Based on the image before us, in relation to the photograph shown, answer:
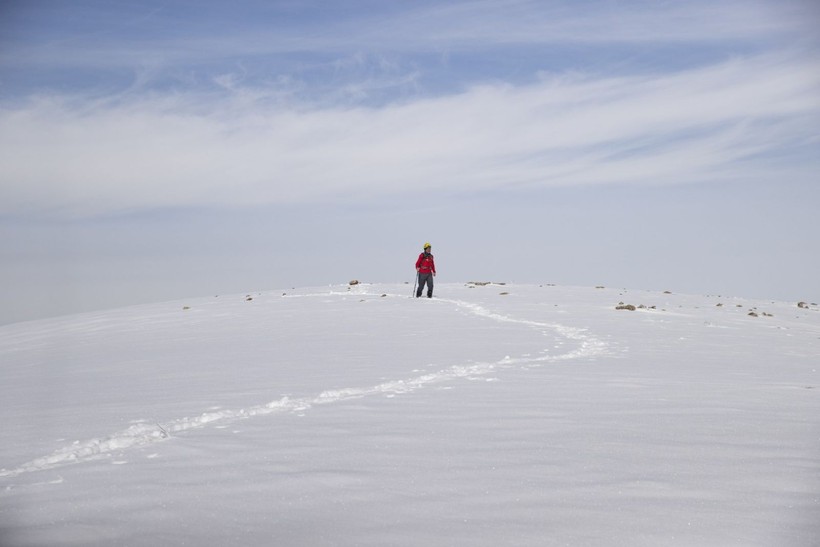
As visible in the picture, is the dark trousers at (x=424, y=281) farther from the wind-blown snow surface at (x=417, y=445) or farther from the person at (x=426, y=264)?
the wind-blown snow surface at (x=417, y=445)

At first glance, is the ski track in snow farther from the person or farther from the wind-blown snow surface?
the person

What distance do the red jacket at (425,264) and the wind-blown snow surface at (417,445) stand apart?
1136cm

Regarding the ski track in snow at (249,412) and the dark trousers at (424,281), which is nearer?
the ski track in snow at (249,412)

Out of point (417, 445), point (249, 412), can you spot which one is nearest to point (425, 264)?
point (249, 412)

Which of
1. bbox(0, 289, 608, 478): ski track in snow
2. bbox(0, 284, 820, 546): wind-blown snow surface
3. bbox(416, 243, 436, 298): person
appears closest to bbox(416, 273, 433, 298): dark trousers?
bbox(416, 243, 436, 298): person

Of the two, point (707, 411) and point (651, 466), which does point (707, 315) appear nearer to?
point (707, 411)

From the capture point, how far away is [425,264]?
24.8 m

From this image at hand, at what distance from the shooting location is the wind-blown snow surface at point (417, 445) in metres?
3.65

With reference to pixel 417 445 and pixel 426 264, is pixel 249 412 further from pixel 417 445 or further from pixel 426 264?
pixel 426 264

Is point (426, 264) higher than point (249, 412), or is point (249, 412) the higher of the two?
point (426, 264)

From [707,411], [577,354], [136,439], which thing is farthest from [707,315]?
[136,439]

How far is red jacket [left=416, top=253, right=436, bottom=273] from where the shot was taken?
24797 millimetres

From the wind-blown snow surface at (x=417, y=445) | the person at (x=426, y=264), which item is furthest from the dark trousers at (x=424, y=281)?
the wind-blown snow surface at (x=417, y=445)

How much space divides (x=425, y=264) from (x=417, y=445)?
1955 centimetres
